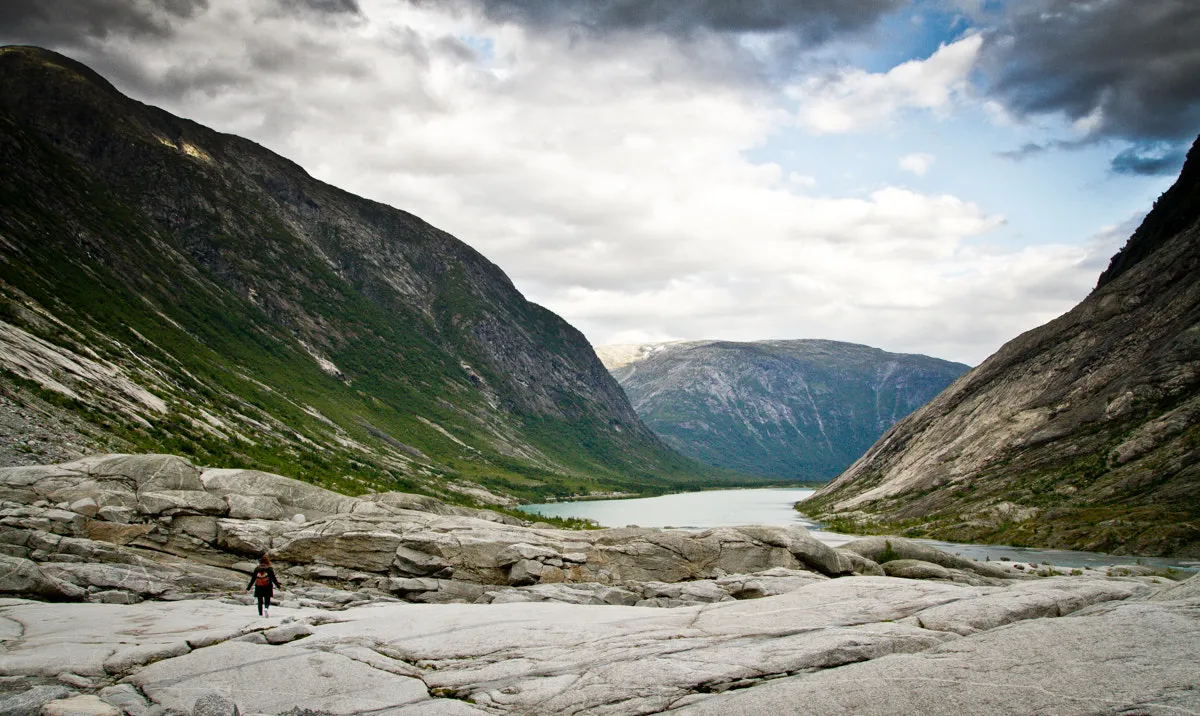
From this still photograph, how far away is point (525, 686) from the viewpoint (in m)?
16.4

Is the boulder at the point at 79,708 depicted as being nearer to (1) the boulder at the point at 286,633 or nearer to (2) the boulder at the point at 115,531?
(1) the boulder at the point at 286,633

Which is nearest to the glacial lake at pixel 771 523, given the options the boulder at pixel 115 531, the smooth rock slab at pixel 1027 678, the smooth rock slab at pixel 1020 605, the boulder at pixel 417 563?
the boulder at pixel 417 563

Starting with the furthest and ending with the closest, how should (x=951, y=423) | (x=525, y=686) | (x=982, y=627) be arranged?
(x=951, y=423), (x=982, y=627), (x=525, y=686)

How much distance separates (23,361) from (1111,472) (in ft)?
351

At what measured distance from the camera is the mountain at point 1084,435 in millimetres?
65000

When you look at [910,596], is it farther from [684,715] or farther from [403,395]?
[403,395]

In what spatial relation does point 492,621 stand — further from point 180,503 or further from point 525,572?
point 180,503

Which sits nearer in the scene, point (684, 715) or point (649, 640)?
point (684, 715)

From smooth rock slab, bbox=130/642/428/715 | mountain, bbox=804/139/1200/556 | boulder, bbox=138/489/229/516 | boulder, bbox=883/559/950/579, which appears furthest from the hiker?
mountain, bbox=804/139/1200/556

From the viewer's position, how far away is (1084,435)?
84000 mm

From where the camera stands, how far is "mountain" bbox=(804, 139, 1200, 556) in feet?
213

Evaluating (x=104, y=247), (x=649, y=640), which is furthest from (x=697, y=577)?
(x=104, y=247)

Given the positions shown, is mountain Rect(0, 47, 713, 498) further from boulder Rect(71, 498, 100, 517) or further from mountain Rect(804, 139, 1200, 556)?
mountain Rect(804, 139, 1200, 556)

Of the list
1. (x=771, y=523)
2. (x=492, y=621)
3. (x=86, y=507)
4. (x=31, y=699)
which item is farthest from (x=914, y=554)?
(x=771, y=523)
